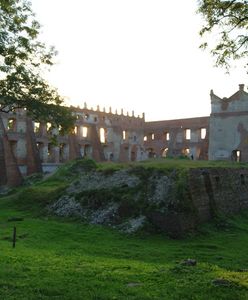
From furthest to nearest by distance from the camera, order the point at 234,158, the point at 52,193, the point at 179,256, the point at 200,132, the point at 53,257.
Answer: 1. the point at 200,132
2. the point at 234,158
3. the point at 52,193
4. the point at 179,256
5. the point at 53,257

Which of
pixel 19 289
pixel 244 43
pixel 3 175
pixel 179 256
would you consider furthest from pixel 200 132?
pixel 19 289

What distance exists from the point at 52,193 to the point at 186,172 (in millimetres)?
6575

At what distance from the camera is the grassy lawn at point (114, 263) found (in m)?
7.11

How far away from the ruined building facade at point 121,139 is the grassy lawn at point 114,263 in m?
8.65

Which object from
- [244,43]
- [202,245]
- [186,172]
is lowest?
[202,245]

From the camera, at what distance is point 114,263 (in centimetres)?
1012

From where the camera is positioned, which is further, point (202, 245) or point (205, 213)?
point (205, 213)

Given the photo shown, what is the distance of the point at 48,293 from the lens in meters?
6.84

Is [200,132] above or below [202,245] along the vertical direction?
above

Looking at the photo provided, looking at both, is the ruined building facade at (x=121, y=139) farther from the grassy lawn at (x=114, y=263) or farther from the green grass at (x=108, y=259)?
the grassy lawn at (x=114, y=263)

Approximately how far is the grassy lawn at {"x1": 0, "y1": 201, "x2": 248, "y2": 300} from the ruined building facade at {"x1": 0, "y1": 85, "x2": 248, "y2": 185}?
8.65 m

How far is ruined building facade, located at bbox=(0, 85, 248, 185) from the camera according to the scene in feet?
109

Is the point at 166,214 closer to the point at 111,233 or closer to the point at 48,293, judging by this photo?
the point at 111,233

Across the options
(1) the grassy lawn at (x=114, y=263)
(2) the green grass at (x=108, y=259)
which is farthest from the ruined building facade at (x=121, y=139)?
(1) the grassy lawn at (x=114, y=263)
